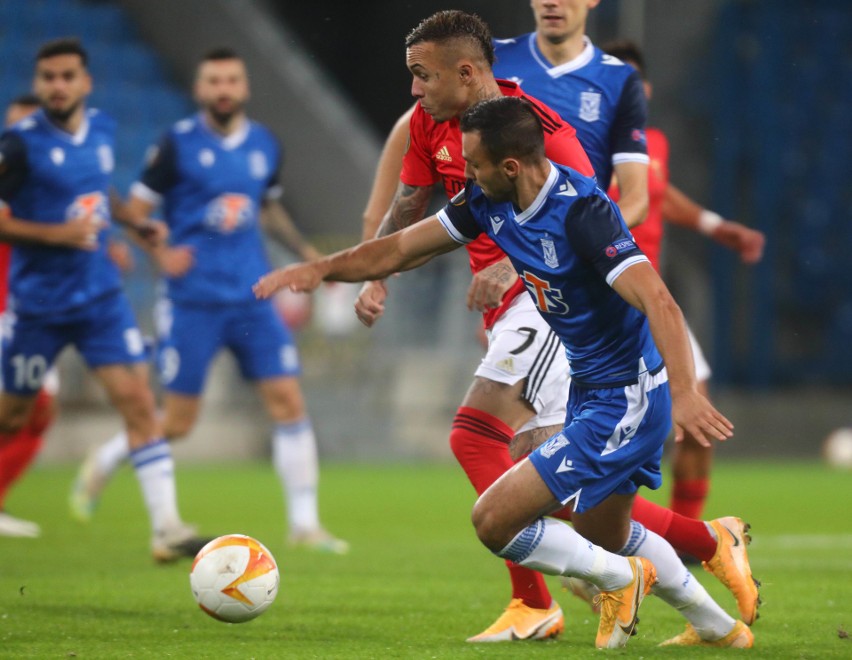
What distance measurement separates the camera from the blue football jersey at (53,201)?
754 centimetres

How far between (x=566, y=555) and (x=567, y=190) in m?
1.10

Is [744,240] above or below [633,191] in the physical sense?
below

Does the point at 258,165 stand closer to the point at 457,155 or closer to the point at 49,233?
the point at 49,233

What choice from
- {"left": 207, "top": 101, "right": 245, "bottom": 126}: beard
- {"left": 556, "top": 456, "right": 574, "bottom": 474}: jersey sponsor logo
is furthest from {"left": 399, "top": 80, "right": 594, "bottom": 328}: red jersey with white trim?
{"left": 207, "top": 101, "right": 245, "bottom": 126}: beard

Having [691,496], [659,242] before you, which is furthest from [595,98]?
[691,496]

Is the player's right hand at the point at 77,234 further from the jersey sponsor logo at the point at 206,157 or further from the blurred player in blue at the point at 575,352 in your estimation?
the blurred player in blue at the point at 575,352

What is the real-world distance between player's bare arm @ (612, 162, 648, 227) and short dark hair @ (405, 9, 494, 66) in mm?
884

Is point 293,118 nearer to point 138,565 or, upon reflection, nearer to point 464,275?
point 464,275

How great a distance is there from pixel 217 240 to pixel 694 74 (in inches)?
442

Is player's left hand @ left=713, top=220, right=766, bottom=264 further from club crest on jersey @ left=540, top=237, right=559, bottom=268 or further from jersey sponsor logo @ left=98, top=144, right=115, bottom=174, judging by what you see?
jersey sponsor logo @ left=98, top=144, right=115, bottom=174

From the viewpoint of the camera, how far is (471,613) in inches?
223

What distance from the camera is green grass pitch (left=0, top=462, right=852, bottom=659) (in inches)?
187

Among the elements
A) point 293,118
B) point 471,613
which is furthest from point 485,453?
point 293,118

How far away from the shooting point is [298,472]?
8.32 m
